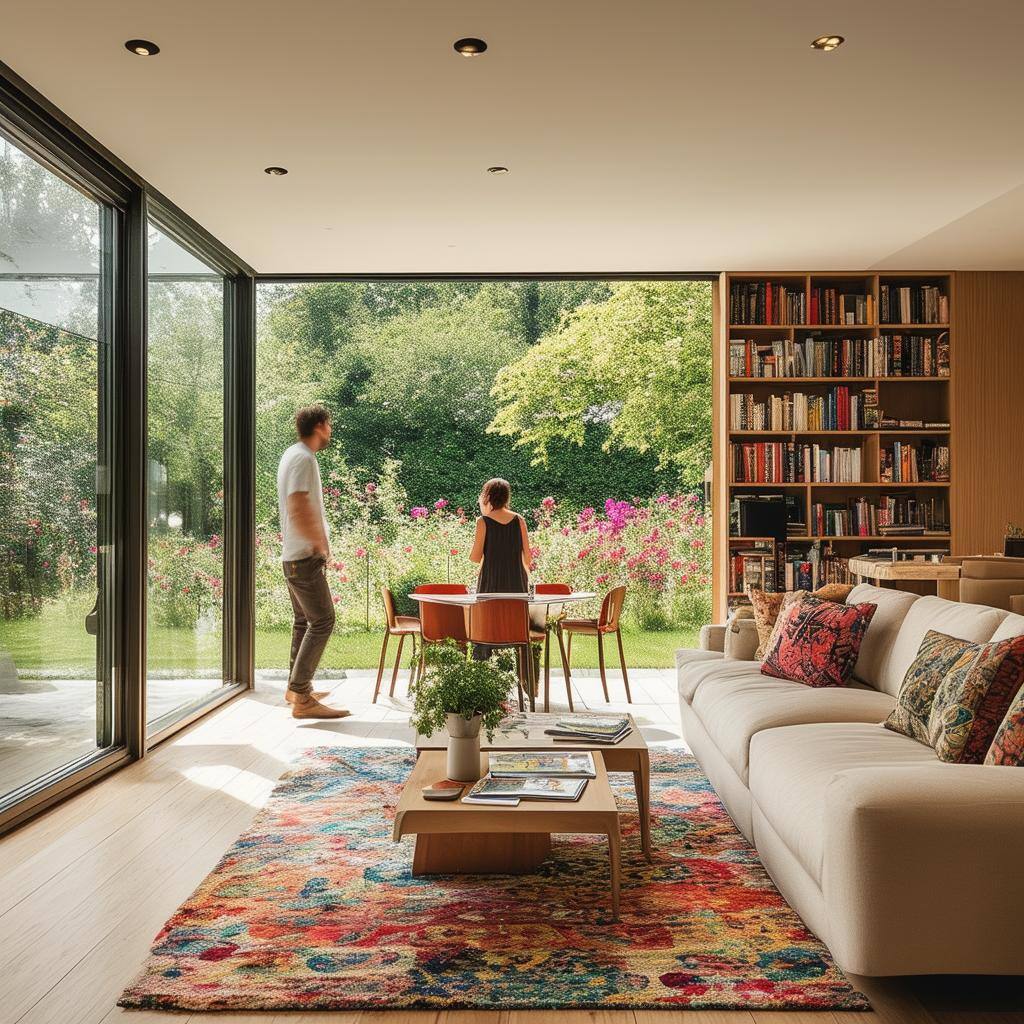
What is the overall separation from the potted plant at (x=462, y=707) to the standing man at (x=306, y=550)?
285cm

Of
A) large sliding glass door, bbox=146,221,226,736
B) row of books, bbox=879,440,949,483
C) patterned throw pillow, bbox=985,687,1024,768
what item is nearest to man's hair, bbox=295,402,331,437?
large sliding glass door, bbox=146,221,226,736

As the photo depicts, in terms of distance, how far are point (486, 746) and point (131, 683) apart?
7.00 feet

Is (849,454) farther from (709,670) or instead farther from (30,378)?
(30,378)

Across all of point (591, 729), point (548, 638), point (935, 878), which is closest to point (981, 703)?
point (935, 878)

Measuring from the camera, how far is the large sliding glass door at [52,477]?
380 cm

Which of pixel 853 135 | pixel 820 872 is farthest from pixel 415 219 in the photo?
pixel 820 872

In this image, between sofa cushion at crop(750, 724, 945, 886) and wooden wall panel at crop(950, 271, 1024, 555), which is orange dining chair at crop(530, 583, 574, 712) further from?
wooden wall panel at crop(950, 271, 1024, 555)

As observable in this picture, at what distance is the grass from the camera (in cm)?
394

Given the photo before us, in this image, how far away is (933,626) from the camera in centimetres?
392

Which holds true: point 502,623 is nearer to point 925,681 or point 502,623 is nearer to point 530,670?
point 530,670

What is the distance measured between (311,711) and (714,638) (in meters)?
2.40

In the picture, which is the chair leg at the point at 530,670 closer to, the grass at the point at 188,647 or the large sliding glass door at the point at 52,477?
the grass at the point at 188,647

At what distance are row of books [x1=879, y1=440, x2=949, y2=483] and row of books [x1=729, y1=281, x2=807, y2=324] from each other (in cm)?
112

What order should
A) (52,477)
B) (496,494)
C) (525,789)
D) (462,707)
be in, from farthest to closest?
1. (496,494)
2. (52,477)
3. (462,707)
4. (525,789)
